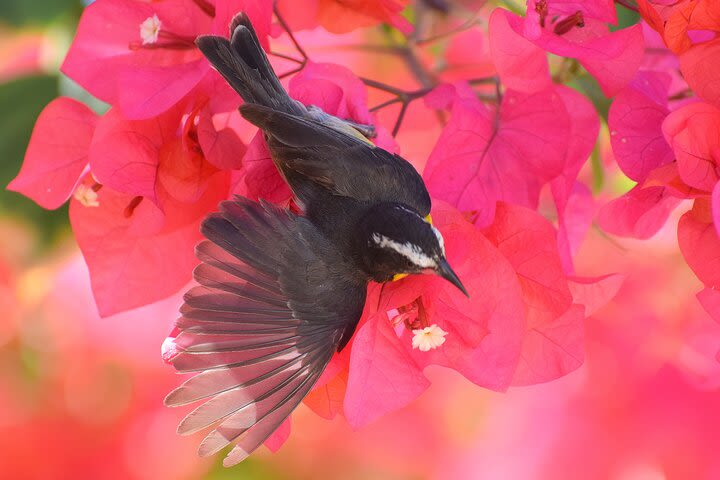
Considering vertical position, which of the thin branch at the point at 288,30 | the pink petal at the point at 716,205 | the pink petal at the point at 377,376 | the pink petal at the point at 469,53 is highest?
the thin branch at the point at 288,30

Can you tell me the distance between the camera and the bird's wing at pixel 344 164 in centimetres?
48

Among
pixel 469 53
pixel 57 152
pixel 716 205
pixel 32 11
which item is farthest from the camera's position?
pixel 469 53

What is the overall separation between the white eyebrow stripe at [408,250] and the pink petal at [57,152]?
165 millimetres

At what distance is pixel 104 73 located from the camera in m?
0.49

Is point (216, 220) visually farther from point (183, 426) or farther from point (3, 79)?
point (3, 79)

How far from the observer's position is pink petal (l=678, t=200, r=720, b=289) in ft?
1.40

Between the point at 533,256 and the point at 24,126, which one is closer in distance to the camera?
the point at 533,256

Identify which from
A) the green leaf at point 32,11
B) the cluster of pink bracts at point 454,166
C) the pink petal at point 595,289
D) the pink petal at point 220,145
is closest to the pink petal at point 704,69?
the cluster of pink bracts at point 454,166

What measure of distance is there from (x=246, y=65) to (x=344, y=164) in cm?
8

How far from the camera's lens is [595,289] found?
49cm

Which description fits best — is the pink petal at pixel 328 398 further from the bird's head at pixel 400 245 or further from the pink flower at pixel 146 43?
the pink flower at pixel 146 43

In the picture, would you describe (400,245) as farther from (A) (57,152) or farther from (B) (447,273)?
(A) (57,152)

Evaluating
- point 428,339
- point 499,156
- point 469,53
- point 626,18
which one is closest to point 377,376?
point 428,339

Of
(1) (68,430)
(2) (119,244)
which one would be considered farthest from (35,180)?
(1) (68,430)
